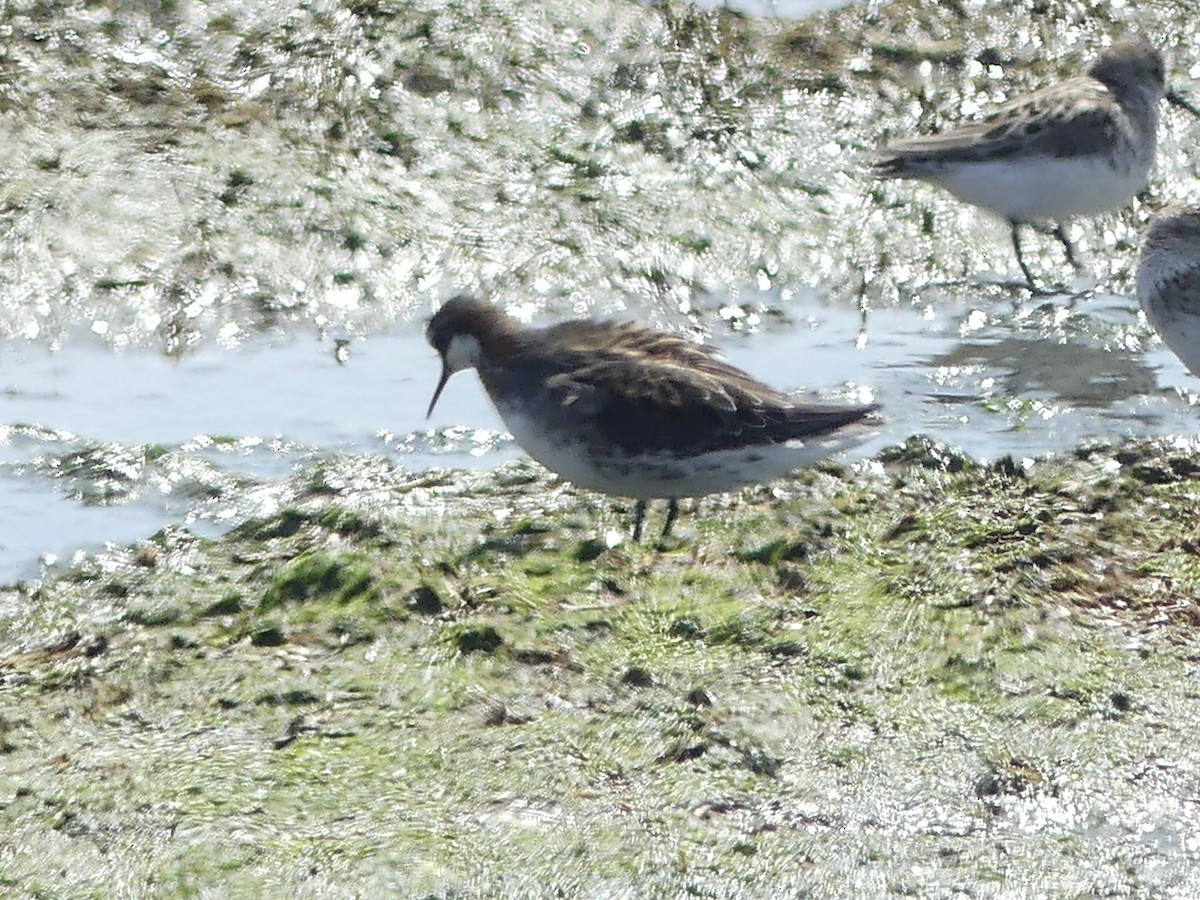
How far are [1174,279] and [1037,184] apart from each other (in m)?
1.58

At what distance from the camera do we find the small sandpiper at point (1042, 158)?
9734mm

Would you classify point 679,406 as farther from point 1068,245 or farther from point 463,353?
point 1068,245

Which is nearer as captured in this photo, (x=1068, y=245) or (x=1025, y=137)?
(x=1025, y=137)

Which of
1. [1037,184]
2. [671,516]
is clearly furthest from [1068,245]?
[671,516]

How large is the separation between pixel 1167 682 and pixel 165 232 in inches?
215

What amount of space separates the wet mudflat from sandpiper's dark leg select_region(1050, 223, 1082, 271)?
161mm

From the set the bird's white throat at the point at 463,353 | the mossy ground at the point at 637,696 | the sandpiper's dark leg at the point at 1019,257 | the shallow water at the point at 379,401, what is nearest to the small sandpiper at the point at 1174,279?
the shallow water at the point at 379,401

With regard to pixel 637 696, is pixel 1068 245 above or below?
above

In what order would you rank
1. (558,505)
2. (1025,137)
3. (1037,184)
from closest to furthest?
(558,505), (1037,184), (1025,137)

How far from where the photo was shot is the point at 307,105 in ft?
33.6

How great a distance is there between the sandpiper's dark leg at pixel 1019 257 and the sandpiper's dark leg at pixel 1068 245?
279 millimetres

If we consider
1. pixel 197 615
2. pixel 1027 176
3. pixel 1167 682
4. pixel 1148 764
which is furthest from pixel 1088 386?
pixel 197 615

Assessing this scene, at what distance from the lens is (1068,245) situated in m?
10.1

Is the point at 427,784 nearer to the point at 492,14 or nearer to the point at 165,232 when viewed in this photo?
the point at 165,232
